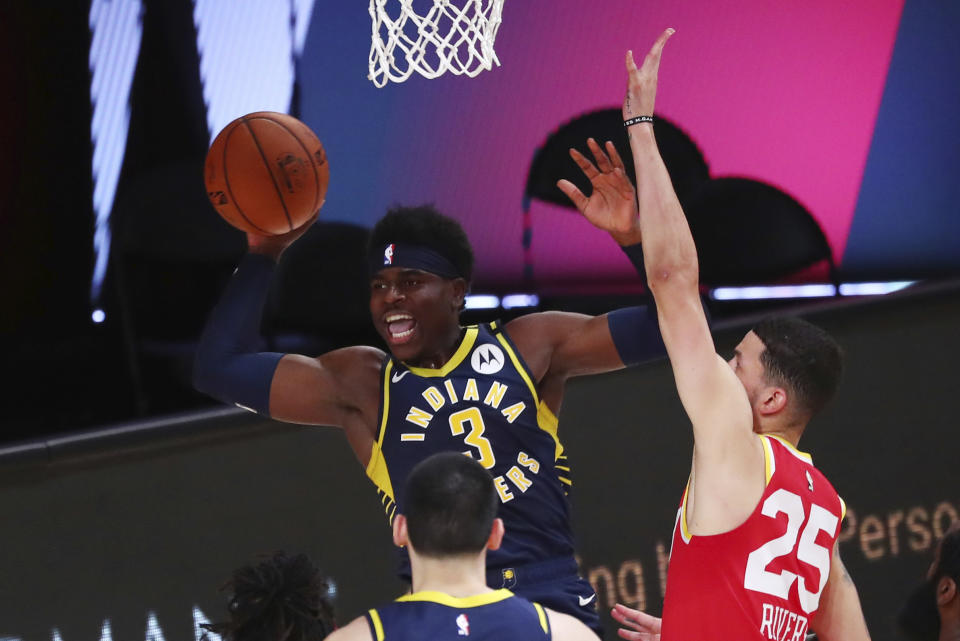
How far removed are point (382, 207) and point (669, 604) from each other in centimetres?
434

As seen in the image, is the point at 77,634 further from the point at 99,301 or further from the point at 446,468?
the point at 446,468

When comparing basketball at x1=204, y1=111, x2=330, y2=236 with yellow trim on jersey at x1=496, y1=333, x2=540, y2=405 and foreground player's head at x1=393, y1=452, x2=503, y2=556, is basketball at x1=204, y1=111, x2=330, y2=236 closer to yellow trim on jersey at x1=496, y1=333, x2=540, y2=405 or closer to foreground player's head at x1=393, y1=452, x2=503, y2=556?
yellow trim on jersey at x1=496, y1=333, x2=540, y2=405

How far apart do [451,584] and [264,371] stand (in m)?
1.18

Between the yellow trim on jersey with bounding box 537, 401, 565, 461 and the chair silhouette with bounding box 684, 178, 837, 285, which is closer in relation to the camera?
the yellow trim on jersey with bounding box 537, 401, 565, 461

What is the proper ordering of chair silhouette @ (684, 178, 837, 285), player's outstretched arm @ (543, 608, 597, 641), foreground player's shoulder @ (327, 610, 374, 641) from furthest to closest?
chair silhouette @ (684, 178, 837, 285) < player's outstretched arm @ (543, 608, 597, 641) < foreground player's shoulder @ (327, 610, 374, 641)

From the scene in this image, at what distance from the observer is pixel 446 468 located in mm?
2826

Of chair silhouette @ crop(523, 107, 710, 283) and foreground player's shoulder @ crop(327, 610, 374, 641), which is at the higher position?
chair silhouette @ crop(523, 107, 710, 283)

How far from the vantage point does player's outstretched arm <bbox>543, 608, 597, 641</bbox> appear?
2.80 metres

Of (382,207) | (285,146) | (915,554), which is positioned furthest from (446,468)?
(382,207)

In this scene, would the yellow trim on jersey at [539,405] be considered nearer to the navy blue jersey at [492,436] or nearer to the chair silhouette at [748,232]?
the navy blue jersey at [492,436]

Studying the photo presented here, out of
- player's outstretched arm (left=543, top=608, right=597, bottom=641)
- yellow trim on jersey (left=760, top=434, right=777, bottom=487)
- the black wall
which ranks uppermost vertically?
yellow trim on jersey (left=760, top=434, right=777, bottom=487)

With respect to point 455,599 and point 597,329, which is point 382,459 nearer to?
point 597,329

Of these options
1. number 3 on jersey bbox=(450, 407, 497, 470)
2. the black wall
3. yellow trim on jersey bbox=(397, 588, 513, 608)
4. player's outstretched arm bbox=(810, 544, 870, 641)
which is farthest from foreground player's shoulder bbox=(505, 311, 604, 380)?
the black wall

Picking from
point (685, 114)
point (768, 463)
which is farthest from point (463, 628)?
point (685, 114)
